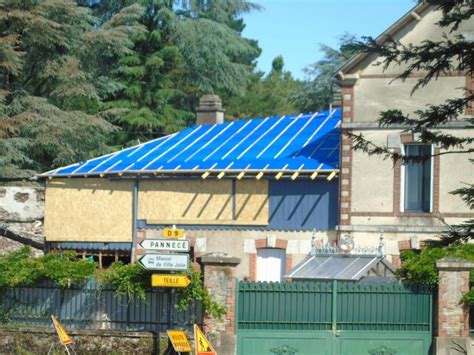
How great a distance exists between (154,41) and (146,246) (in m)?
36.8

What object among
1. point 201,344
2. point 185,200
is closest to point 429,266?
point 201,344

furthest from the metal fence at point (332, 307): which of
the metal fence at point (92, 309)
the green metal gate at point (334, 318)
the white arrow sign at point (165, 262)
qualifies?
the white arrow sign at point (165, 262)

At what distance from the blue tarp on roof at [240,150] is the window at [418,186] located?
2231 millimetres

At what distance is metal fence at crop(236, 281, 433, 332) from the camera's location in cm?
2739

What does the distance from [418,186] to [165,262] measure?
11.5 m

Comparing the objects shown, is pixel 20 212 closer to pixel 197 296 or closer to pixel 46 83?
pixel 46 83

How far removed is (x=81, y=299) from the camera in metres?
28.3

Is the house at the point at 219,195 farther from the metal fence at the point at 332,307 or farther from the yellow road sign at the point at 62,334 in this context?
the yellow road sign at the point at 62,334

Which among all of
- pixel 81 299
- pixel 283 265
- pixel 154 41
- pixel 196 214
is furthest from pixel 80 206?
pixel 154 41

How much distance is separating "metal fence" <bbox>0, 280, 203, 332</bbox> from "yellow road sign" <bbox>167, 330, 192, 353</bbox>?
78cm

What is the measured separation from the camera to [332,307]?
27.4m

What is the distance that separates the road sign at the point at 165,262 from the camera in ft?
88.1

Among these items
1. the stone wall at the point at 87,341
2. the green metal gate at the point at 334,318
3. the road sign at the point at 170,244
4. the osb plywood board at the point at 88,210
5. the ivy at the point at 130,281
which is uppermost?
the osb plywood board at the point at 88,210

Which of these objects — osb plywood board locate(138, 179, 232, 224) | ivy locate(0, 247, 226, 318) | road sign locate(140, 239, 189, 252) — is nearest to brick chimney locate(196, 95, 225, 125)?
osb plywood board locate(138, 179, 232, 224)
